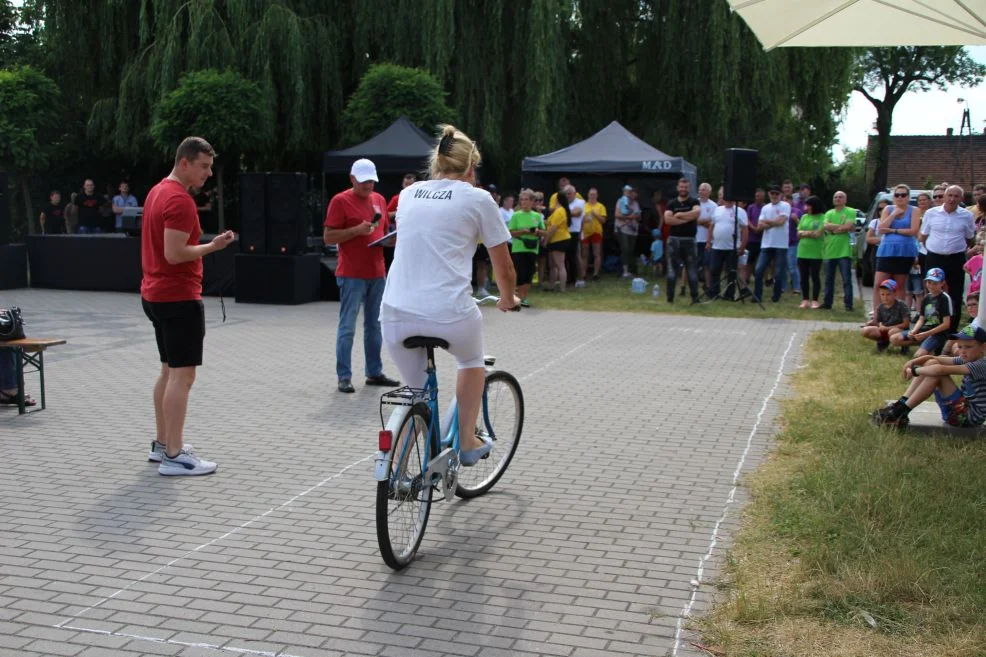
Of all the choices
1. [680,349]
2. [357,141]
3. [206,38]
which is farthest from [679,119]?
[680,349]

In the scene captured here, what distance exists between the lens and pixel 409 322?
5070mm

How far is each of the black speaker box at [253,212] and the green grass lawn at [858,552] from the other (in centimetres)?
1110

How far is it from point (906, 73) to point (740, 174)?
54.8 metres

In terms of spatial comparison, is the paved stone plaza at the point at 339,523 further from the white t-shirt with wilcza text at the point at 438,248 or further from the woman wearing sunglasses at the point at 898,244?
the woman wearing sunglasses at the point at 898,244

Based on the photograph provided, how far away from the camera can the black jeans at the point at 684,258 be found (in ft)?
56.5

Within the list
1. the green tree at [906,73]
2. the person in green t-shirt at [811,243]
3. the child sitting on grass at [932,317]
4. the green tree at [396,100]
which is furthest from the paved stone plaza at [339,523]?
the green tree at [906,73]

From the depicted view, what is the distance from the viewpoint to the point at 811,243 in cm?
1684

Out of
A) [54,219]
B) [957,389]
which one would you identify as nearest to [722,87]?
[54,219]

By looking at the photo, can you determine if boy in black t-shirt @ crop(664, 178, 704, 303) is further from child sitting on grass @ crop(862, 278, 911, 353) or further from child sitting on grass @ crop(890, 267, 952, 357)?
child sitting on grass @ crop(890, 267, 952, 357)

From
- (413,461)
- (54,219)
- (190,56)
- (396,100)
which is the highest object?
(190,56)

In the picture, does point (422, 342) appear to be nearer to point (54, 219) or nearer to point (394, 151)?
point (394, 151)

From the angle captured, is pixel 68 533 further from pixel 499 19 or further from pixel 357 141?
pixel 499 19

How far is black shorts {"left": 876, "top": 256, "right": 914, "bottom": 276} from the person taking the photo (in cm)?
1380

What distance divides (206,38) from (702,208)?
10.7m
